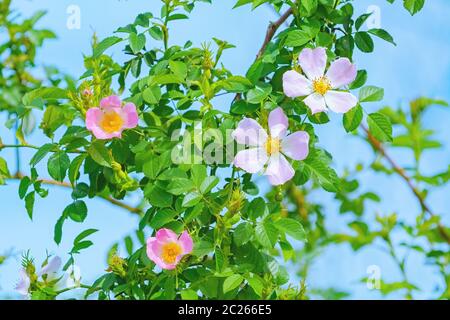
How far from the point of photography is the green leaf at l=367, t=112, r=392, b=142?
1502mm

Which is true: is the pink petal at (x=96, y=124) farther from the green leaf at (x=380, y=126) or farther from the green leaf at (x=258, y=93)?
the green leaf at (x=380, y=126)

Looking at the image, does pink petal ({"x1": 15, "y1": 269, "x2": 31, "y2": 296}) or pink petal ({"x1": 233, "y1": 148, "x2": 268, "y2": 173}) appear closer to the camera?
pink petal ({"x1": 233, "y1": 148, "x2": 268, "y2": 173})

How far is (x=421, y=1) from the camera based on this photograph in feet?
5.15

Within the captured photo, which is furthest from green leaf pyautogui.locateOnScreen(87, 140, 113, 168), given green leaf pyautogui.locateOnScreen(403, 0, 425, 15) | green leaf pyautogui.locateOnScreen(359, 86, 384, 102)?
green leaf pyautogui.locateOnScreen(403, 0, 425, 15)

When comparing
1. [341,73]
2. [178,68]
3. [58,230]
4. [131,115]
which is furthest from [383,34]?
[58,230]

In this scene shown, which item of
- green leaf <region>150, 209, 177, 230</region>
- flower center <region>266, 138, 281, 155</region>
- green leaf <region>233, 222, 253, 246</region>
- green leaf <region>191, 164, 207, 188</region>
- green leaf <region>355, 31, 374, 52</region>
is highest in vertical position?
green leaf <region>355, 31, 374, 52</region>

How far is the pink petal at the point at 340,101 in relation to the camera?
1476 mm

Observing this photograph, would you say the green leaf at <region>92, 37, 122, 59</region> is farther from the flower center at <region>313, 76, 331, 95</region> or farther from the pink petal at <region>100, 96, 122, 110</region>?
the flower center at <region>313, 76, 331, 95</region>

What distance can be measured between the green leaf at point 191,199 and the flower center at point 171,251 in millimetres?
71

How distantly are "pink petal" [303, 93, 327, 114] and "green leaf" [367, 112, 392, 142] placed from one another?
100 millimetres

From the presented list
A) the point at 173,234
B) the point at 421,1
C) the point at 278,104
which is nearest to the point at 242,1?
the point at 278,104

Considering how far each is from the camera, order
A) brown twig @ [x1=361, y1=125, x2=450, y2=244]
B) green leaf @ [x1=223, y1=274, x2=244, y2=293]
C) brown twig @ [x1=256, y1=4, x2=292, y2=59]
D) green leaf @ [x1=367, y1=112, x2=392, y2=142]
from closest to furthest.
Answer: green leaf @ [x1=223, y1=274, x2=244, y2=293] < green leaf @ [x1=367, y1=112, x2=392, y2=142] < brown twig @ [x1=256, y1=4, x2=292, y2=59] < brown twig @ [x1=361, y1=125, x2=450, y2=244]

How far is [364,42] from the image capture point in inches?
62.1
